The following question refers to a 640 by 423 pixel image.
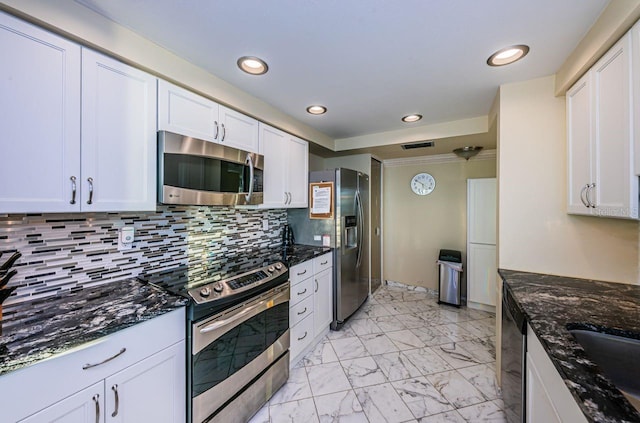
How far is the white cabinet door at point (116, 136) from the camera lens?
119cm

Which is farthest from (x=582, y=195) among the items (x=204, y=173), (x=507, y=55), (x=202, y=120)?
(x=202, y=120)

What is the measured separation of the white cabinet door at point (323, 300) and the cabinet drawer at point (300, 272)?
15cm

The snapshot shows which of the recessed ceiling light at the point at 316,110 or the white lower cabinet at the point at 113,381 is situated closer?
the white lower cabinet at the point at 113,381

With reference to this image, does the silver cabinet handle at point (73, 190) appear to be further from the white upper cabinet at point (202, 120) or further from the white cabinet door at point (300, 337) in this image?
the white cabinet door at point (300, 337)

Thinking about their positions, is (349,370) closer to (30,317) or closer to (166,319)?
(166,319)

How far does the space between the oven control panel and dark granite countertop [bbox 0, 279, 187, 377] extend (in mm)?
90

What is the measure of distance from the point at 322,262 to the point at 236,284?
3.84 feet

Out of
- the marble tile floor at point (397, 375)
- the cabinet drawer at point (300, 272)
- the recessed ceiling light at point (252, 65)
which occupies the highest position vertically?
the recessed ceiling light at point (252, 65)

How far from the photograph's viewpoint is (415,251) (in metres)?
4.03

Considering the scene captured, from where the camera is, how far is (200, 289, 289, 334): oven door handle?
1327 mm

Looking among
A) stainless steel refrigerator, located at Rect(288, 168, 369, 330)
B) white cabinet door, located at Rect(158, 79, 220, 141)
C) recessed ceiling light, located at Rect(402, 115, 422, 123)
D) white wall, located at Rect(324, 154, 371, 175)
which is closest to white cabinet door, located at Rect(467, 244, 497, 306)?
stainless steel refrigerator, located at Rect(288, 168, 369, 330)

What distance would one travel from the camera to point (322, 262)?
8.36 ft

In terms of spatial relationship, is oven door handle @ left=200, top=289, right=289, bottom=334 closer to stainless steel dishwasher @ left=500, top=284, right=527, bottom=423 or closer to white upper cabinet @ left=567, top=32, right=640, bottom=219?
stainless steel dishwasher @ left=500, top=284, right=527, bottom=423

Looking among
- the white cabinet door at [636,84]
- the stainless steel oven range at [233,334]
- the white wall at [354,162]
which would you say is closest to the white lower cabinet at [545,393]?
the white cabinet door at [636,84]
